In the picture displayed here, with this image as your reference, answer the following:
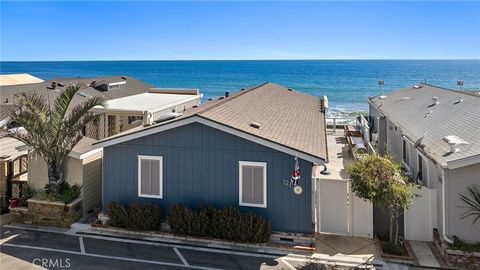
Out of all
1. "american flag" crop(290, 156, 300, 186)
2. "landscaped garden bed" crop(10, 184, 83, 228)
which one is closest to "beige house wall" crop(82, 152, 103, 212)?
"landscaped garden bed" crop(10, 184, 83, 228)

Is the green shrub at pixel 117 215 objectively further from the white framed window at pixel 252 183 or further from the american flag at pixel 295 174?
the american flag at pixel 295 174

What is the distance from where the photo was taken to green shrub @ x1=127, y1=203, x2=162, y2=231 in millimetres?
11938

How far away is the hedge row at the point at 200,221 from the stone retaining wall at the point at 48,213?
147cm

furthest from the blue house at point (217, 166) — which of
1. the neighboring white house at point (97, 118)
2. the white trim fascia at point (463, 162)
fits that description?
the white trim fascia at point (463, 162)

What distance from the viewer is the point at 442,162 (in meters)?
10.1

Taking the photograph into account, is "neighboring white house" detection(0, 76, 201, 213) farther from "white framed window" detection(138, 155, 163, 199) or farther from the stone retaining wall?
"white framed window" detection(138, 155, 163, 199)

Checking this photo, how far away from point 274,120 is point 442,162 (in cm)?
639

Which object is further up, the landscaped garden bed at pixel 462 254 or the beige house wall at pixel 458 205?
the beige house wall at pixel 458 205

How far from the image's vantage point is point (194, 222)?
455 inches

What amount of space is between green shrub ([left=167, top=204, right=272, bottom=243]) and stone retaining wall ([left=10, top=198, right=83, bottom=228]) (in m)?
3.56

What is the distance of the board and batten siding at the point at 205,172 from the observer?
1137 cm

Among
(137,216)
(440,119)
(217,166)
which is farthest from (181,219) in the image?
(440,119)

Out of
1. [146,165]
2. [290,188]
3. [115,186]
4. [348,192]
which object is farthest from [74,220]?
[348,192]

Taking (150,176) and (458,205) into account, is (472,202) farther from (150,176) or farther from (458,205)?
(150,176)
